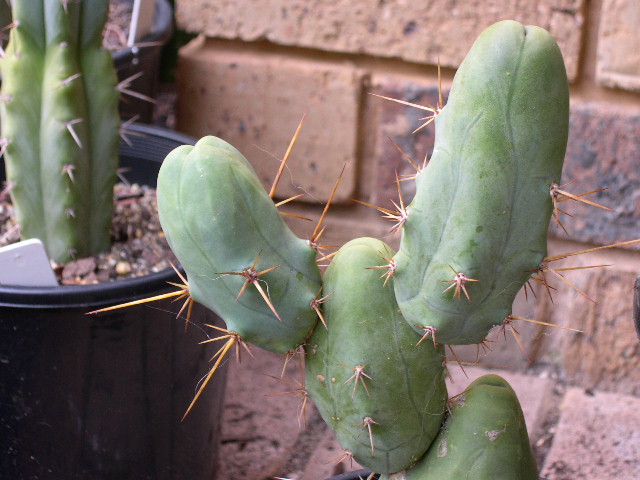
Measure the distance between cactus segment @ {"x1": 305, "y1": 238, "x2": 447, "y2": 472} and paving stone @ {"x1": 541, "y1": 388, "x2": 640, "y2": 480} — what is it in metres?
0.74

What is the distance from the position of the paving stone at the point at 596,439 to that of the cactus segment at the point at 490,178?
865 millimetres

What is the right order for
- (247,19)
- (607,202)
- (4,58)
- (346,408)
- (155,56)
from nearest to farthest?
(346,408), (4,58), (607,202), (247,19), (155,56)

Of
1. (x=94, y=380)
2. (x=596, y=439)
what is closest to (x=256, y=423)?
(x=94, y=380)

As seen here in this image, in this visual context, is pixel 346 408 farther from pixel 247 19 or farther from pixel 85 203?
pixel 247 19

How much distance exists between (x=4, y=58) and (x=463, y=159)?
0.90m

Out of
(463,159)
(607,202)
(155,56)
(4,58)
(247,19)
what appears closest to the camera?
(463,159)

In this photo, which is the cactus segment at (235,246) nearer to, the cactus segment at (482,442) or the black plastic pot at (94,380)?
the cactus segment at (482,442)

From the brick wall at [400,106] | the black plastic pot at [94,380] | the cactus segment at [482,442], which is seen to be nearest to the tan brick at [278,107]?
the brick wall at [400,106]

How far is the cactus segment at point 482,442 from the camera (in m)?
0.83

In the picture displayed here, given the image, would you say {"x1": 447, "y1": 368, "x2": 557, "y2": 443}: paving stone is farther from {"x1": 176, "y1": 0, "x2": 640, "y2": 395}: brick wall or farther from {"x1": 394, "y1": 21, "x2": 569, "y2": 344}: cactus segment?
{"x1": 394, "y1": 21, "x2": 569, "y2": 344}: cactus segment

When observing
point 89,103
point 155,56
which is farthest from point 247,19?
point 89,103

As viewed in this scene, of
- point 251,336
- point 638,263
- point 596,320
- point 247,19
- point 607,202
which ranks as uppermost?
point 247,19

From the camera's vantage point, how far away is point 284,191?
186 cm

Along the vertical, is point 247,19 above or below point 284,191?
above
